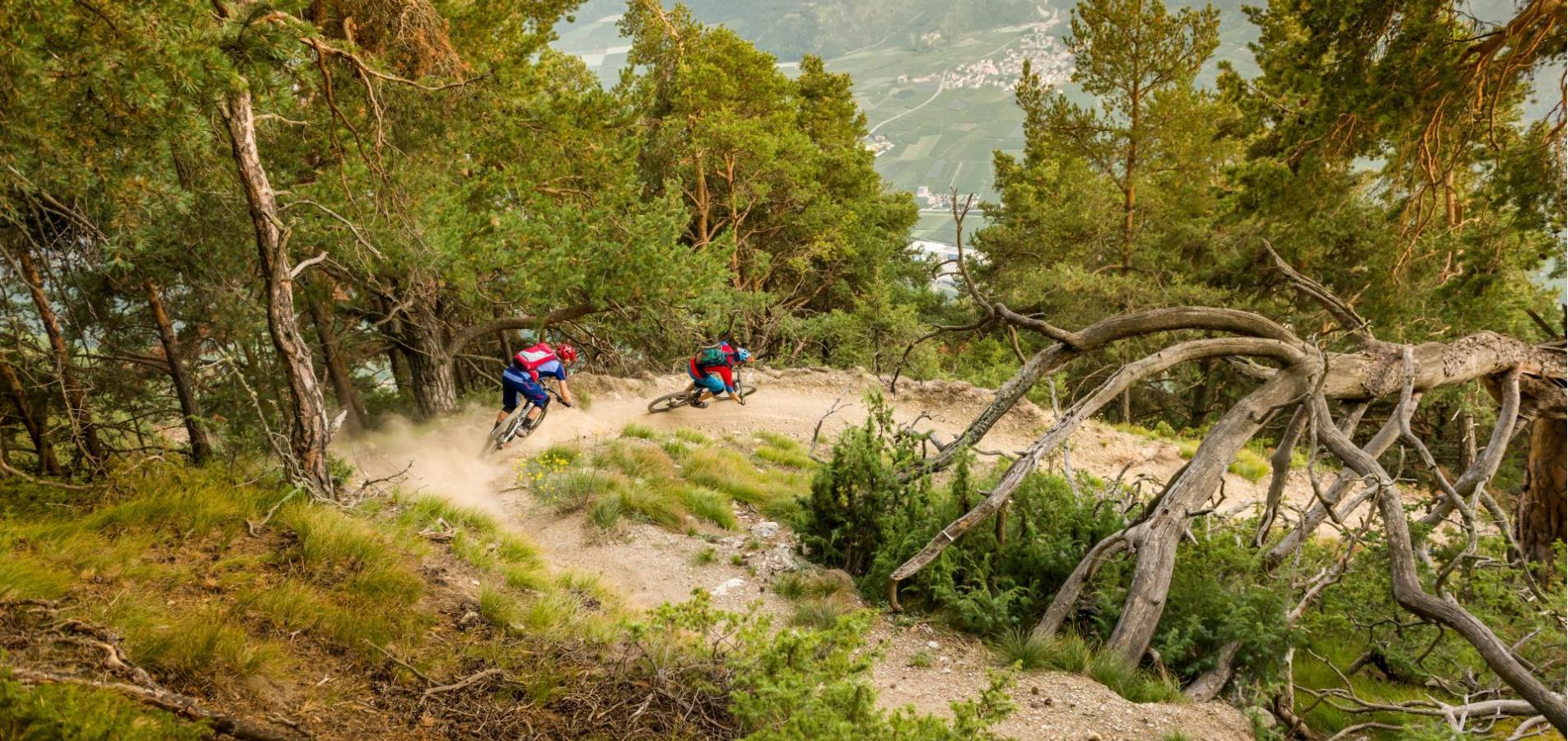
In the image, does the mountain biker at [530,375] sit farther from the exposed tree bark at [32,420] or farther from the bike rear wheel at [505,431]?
the exposed tree bark at [32,420]

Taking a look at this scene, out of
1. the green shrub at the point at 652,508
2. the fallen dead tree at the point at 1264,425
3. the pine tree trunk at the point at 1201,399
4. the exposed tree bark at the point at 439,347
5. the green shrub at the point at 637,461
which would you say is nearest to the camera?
the fallen dead tree at the point at 1264,425

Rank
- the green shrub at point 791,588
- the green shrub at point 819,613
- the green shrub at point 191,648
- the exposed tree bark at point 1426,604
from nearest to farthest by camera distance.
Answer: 1. the green shrub at point 191,648
2. the exposed tree bark at point 1426,604
3. the green shrub at point 819,613
4. the green shrub at point 791,588

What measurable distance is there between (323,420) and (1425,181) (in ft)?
34.1

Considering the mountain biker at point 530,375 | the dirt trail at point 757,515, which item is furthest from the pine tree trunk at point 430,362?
the mountain biker at point 530,375

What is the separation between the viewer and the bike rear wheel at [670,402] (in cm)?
1326

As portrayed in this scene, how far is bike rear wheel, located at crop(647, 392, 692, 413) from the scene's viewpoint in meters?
13.3

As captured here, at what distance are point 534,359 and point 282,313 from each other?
4.93 meters

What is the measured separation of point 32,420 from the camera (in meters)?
5.96

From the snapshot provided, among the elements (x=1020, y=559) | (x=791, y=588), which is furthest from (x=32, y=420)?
(x=1020, y=559)

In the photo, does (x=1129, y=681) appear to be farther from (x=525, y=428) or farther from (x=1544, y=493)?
(x=525, y=428)

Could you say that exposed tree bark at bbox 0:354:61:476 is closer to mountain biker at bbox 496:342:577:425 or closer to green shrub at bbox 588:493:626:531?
green shrub at bbox 588:493:626:531

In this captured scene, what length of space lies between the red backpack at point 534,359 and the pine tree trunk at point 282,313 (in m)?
4.62

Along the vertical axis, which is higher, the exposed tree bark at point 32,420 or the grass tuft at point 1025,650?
the exposed tree bark at point 32,420

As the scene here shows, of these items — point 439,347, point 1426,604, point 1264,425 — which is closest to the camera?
point 1426,604
